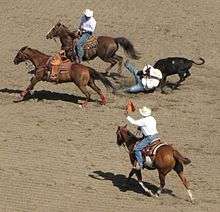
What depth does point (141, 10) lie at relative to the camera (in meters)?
26.0

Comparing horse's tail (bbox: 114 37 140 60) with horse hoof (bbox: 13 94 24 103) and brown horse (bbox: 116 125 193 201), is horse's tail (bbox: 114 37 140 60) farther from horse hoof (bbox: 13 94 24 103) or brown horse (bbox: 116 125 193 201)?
brown horse (bbox: 116 125 193 201)

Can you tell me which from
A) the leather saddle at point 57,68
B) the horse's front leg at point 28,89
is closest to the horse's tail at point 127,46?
the leather saddle at point 57,68

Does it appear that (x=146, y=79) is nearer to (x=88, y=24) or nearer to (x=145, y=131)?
(x=88, y=24)

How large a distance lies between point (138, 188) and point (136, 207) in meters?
0.91

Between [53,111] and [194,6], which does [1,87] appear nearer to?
[53,111]

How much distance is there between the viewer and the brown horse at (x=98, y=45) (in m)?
18.6

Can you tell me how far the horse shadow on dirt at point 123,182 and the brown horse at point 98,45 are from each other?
537 cm

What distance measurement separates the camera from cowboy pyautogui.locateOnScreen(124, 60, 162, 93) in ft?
60.9

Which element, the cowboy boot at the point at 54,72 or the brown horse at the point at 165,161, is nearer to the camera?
the brown horse at the point at 165,161

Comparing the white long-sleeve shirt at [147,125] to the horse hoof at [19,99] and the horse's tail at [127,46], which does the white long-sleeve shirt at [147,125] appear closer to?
the horse hoof at [19,99]

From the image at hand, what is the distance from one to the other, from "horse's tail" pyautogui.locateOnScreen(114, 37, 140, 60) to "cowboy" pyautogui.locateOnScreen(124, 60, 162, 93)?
0.89 metres

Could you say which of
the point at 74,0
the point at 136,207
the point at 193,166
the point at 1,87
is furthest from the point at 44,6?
the point at 136,207

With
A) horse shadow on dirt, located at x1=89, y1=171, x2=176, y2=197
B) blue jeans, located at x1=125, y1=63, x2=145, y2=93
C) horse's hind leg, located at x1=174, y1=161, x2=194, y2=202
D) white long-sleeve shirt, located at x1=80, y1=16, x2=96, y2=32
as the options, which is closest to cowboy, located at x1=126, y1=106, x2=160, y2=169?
horse's hind leg, located at x1=174, y1=161, x2=194, y2=202

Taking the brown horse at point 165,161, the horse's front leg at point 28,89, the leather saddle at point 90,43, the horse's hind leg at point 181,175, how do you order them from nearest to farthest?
the brown horse at point 165,161 → the horse's hind leg at point 181,175 → the horse's front leg at point 28,89 → the leather saddle at point 90,43
